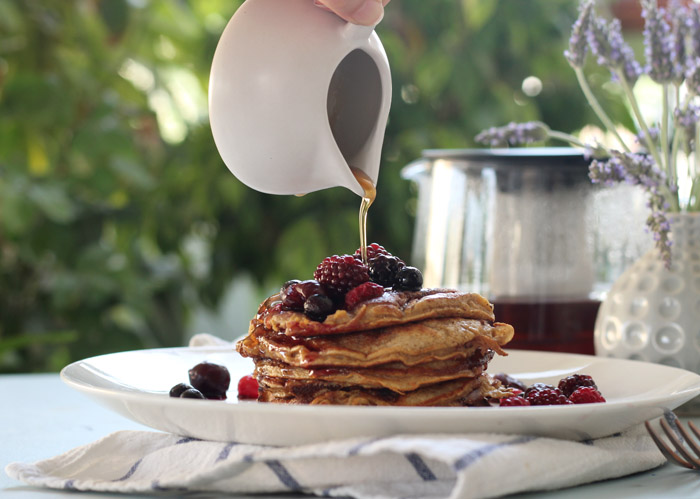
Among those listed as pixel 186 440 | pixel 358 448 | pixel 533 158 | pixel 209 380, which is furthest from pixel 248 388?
pixel 533 158

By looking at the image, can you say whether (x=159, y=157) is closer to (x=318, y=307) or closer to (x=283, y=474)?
(x=318, y=307)

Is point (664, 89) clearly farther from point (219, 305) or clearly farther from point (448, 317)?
point (219, 305)

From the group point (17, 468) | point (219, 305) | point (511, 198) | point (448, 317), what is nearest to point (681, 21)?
point (511, 198)

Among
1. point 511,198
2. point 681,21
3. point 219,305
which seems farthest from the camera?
point 219,305

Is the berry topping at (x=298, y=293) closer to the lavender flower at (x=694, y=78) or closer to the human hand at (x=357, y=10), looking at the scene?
the human hand at (x=357, y=10)

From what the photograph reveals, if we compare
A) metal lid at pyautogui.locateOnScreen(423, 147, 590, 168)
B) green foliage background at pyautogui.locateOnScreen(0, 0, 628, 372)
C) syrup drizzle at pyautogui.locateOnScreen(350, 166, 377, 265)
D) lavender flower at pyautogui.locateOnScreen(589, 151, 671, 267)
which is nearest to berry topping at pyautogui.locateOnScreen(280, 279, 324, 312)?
syrup drizzle at pyautogui.locateOnScreen(350, 166, 377, 265)
